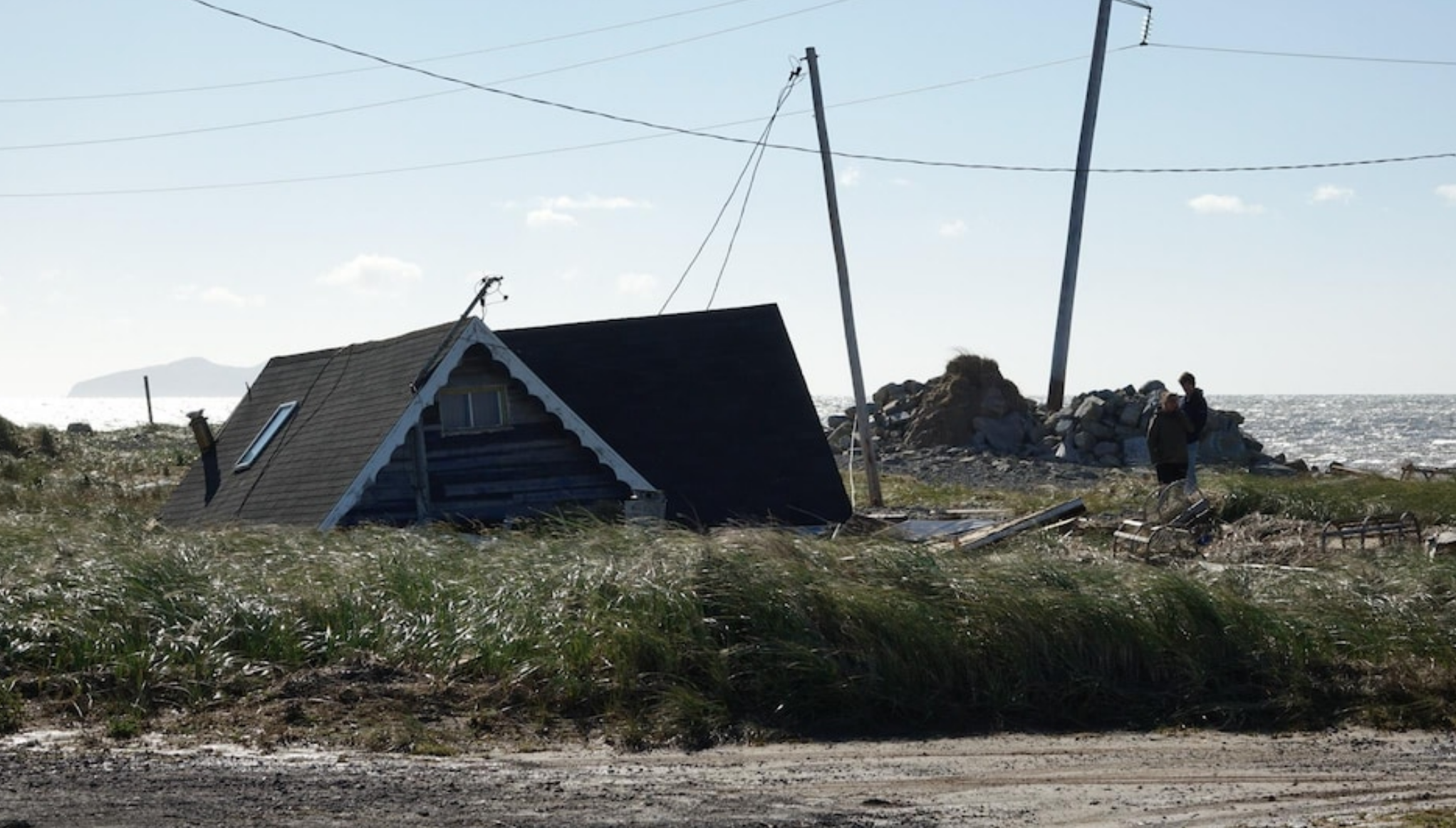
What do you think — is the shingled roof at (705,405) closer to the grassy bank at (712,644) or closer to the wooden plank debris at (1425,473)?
the grassy bank at (712,644)

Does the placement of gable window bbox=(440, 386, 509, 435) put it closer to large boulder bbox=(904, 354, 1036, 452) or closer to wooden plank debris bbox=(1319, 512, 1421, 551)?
wooden plank debris bbox=(1319, 512, 1421, 551)

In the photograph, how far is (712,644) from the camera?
39.3 feet

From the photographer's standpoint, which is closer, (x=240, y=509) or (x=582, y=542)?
(x=582, y=542)

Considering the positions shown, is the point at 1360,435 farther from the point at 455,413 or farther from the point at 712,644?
the point at 712,644

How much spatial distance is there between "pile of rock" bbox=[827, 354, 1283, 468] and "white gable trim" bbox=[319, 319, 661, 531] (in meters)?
19.5

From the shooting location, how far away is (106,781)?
942cm

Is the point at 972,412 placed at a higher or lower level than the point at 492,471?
higher

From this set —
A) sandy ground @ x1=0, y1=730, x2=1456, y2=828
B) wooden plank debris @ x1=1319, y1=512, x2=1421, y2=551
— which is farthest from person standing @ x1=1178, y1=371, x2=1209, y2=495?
sandy ground @ x1=0, y1=730, x2=1456, y2=828

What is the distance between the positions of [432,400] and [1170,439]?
948cm

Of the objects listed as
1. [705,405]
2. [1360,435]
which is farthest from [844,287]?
[1360,435]

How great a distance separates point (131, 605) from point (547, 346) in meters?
12.1

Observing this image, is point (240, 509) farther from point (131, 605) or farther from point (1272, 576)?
point (1272, 576)

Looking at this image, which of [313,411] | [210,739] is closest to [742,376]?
[313,411]

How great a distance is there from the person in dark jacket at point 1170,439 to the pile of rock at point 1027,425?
602 inches
